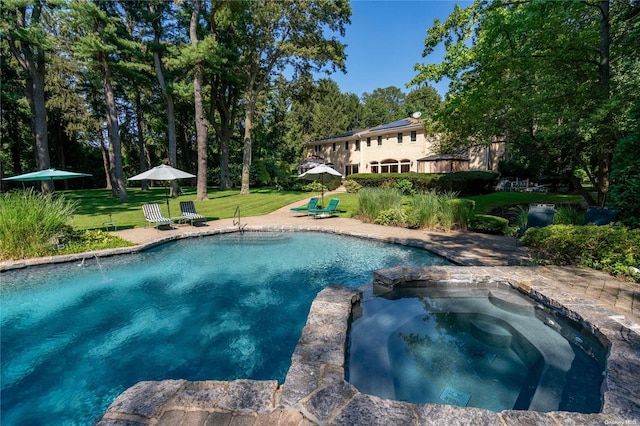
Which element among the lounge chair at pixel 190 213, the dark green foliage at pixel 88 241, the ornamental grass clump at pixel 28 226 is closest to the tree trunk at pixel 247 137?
the lounge chair at pixel 190 213

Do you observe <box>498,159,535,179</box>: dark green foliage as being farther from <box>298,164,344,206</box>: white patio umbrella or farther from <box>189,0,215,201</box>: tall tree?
<box>189,0,215,201</box>: tall tree

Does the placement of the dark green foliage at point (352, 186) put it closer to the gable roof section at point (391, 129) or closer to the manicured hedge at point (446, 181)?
the manicured hedge at point (446, 181)

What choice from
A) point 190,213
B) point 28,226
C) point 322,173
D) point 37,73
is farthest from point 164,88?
point 28,226

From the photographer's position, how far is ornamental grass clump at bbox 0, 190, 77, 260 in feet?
23.9

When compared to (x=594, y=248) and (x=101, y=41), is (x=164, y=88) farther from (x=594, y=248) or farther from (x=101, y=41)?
(x=594, y=248)

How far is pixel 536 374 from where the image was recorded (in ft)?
10.9

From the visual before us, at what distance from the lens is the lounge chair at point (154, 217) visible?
35.5 ft

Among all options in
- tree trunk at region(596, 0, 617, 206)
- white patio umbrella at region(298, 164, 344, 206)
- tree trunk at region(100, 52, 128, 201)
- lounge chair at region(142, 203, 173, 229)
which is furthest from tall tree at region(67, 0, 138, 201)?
tree trunk at region(596, 0, 617, 206)

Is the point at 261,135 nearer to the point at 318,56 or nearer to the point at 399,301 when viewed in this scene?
the point at 318,56

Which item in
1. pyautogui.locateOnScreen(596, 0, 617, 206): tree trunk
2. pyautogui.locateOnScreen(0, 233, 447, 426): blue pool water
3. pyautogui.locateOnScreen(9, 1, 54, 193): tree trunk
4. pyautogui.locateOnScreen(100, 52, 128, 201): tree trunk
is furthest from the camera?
pyautogui.locateOnScreen(100, 52, 128, 201): tree trunk

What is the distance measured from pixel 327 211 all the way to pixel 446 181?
29.5 feet

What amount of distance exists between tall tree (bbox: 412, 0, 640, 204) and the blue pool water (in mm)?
6379

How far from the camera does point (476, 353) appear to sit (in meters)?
3.76

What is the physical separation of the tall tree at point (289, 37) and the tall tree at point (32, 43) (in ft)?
36.0
